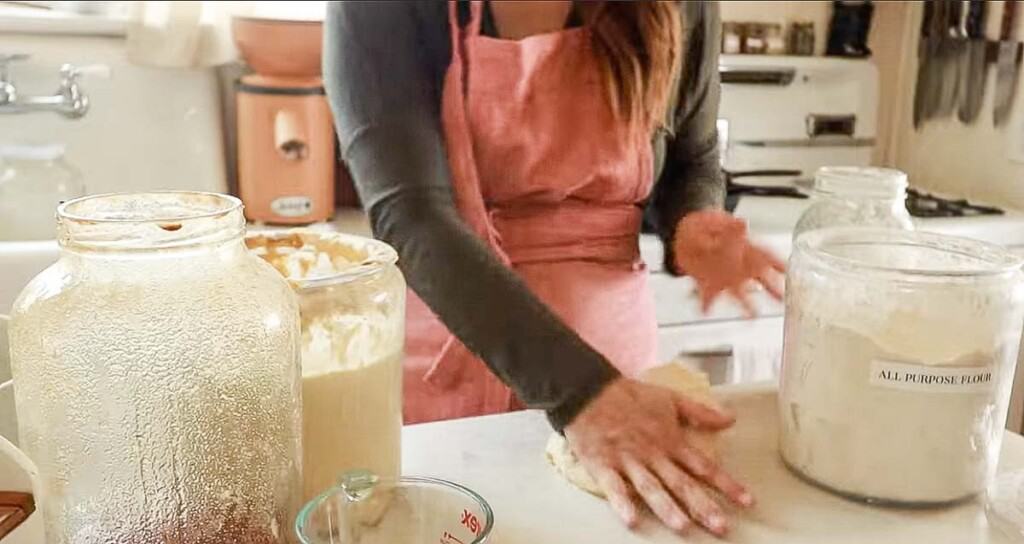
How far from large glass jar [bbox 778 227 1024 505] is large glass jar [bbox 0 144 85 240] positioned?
3.54 feet

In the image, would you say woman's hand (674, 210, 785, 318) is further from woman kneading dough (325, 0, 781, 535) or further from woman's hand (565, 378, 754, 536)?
woman's hand (565, 378, 754, 536)

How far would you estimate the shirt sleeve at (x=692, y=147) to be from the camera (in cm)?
99

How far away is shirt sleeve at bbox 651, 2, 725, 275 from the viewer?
0.99 m

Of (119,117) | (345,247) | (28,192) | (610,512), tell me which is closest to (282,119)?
(119,117)

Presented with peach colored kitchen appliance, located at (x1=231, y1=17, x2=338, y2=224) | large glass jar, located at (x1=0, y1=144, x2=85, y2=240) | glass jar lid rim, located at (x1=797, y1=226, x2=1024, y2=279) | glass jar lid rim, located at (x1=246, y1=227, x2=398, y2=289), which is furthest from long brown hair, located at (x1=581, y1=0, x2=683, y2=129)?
large glass jar, located at (x1=0, y1=144, x2=85, y2=240)

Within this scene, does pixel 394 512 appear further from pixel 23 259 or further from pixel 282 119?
pixel 282 119

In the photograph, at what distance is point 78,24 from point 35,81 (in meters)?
0.11

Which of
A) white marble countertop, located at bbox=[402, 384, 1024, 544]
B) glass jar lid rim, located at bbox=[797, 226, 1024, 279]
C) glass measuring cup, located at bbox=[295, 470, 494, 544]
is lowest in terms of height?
white marble countertop, located at bbox=[402, 384, 1024, 544]

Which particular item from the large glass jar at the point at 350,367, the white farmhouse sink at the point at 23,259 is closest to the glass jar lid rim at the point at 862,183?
the large glass jar at the point at 350,367

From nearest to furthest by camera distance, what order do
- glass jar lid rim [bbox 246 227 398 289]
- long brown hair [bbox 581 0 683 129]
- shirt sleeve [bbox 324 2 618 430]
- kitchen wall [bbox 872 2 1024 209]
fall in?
A: glass jar lid rim [bbox 246 227 398 289]
shirt sleeve [bbox 324 2 618 430]
long brown hair [bbox 581 0 683 129]
kitchen wall [bbox 872 2 1024 209]

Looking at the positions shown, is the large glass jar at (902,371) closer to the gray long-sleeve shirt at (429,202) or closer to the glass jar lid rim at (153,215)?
the gray long-sleeve shirt at (429,202)

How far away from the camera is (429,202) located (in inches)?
30.7

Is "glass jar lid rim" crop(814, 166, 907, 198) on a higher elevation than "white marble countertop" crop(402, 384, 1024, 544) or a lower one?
higher

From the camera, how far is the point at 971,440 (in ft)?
1.96
